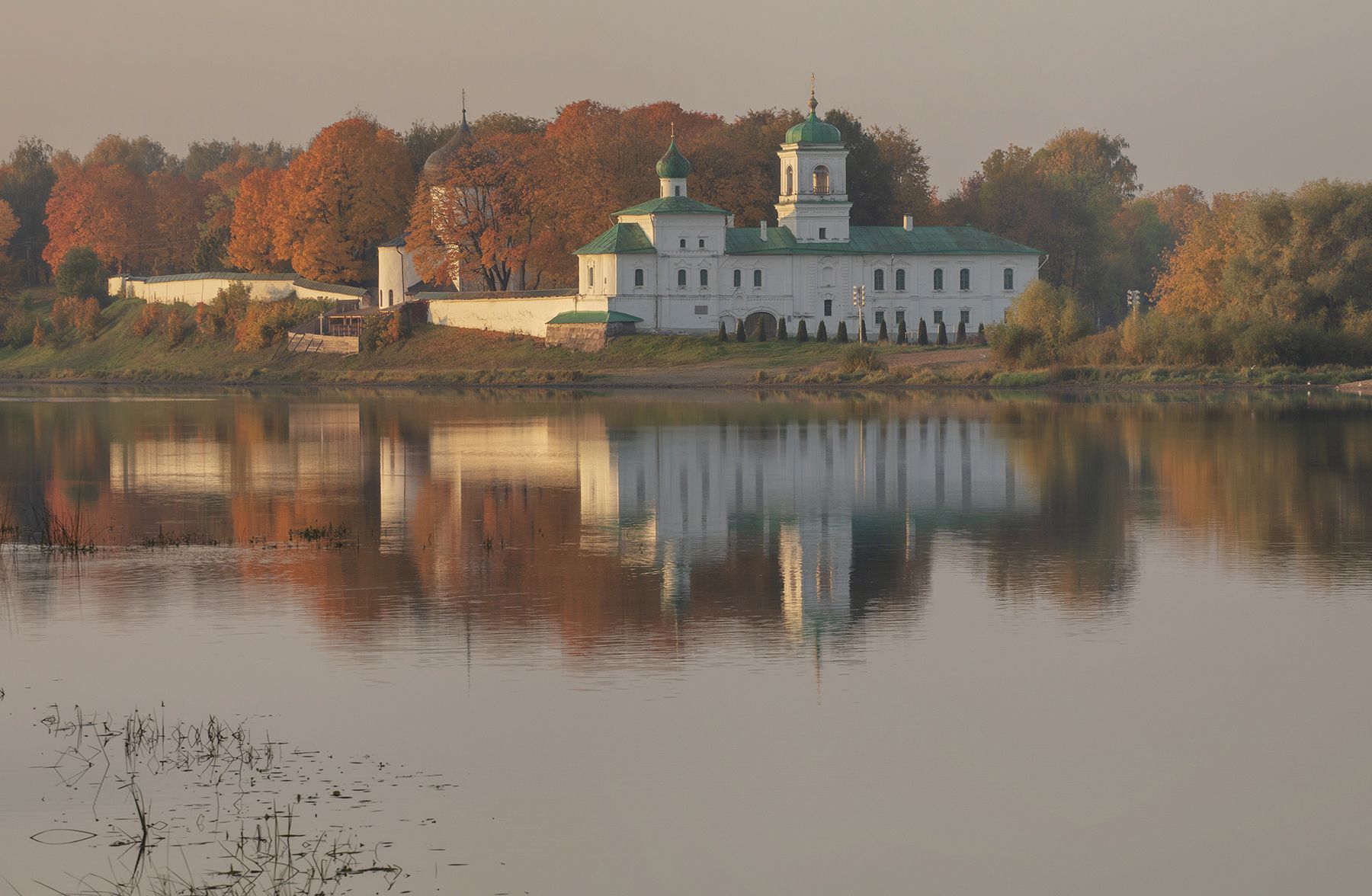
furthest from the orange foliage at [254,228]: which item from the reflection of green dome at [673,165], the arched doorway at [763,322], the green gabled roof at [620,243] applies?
the arched doorway at [763,322]

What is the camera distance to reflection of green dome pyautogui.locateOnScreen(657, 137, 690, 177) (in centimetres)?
8225

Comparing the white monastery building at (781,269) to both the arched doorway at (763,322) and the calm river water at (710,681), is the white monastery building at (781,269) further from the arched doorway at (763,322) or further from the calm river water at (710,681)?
the calm river water at (710,681)

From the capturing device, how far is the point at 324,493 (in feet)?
97.0

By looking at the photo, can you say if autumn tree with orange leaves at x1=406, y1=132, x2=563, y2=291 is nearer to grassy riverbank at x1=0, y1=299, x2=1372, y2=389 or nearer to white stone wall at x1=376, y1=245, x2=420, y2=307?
white stone wall at x1=376, y1=245, x2=420, y2=307

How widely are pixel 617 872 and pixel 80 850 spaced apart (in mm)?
3049

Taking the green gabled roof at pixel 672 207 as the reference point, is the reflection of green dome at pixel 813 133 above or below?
above

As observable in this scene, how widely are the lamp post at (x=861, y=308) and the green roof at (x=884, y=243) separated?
2.35 meters

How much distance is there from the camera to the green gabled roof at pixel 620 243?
80500 millimetres

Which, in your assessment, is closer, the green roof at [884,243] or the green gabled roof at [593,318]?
the green gabled roof at [593,318]

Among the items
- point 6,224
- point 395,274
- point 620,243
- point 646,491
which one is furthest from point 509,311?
point 646,491

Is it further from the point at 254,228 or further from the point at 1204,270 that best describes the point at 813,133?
the point at 254,228

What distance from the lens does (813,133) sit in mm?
84938

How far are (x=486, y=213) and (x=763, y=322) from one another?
13.6 metres

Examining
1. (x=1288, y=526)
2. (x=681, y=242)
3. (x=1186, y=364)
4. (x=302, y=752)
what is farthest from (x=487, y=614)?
(x=681, y=242)
